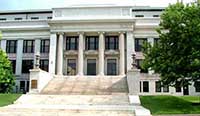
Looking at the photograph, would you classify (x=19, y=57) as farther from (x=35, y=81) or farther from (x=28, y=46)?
(x=35, y=81)

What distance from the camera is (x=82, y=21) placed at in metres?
44.4

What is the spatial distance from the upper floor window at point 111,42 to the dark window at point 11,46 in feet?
48.7

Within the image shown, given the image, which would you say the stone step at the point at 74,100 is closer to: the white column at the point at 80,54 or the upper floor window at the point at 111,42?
the white column at the point at 80,54

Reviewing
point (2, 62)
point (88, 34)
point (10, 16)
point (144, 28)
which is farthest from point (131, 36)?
point (10, 16)

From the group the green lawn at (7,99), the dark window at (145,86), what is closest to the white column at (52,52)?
the dark window at (145,86)

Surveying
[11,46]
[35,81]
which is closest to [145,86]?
[35,81]

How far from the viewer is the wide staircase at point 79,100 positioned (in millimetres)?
16891

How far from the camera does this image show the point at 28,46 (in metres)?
47.7

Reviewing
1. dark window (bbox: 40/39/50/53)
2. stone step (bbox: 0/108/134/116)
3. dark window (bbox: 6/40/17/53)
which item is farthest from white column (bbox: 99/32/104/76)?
stone step (bbox: 0/108/134/116)

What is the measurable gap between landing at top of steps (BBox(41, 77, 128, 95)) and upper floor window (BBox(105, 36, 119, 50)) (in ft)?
32.4

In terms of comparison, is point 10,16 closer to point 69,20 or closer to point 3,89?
point 69,20

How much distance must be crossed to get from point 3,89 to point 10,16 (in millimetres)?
23445

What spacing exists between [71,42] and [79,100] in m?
24.7

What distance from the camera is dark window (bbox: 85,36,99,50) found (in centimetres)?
4616
